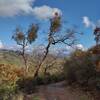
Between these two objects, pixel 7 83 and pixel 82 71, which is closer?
pixel 7 83

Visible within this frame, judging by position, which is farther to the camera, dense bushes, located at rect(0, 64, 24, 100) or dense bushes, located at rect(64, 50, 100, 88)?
dense bushes, located at rect(64, 50, 100, 88)

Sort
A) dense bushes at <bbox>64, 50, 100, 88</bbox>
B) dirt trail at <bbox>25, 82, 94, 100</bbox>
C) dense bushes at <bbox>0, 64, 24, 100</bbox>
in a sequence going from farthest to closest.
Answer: dense bushes at <bbox>64, 50, 100, 88</bbox> < dirt trail at <bbox>25, 82, 94, 100</bbox> < dense bushes at <bbox>0, 64, 24, 100</bbox>

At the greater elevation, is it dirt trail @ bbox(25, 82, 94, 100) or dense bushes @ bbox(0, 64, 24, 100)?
dense bushes @ bbox(0, 64, 24, 100)

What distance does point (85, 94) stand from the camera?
16.8 metres

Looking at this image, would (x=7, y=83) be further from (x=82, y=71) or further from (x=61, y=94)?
(x=82, y=71)

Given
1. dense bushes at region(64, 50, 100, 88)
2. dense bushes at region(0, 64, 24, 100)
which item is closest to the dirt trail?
dense bushes at region(64, 50, 100, 88)

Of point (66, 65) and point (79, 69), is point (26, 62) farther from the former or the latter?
point (79, 69)

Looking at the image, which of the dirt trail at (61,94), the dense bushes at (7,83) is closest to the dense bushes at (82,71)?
the dirt trail at (61,94)

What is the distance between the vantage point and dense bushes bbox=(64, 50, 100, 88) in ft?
56.5

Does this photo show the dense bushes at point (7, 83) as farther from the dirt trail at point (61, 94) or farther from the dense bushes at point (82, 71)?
the dense bushes at point (82, 71)

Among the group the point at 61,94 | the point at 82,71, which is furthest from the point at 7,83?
the point at 82,71

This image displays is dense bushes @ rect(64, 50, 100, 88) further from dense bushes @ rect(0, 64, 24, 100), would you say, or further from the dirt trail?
dense bushes @ rect(0, 64, 24, 100)

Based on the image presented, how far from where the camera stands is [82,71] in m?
18.3

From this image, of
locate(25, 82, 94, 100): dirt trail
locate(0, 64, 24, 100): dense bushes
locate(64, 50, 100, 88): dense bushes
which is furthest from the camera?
locate(64, 50, 100, 88): dense bushes
